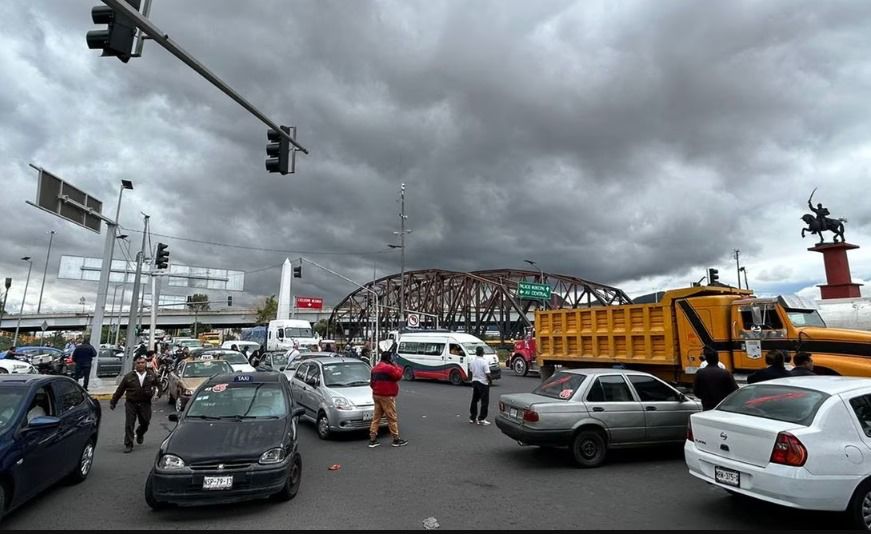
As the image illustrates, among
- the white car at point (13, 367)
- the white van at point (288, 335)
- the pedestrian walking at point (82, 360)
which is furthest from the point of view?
the white van at point (288, 335)

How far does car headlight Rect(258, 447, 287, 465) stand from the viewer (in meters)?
A: 5.81

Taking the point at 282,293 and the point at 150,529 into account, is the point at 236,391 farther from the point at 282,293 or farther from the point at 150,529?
the point at 282,293

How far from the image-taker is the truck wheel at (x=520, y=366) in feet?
85.3

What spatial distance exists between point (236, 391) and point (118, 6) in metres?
5.24

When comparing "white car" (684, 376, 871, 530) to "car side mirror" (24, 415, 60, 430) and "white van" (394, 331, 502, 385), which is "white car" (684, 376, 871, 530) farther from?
"white van" (394, 331, 502, 385)

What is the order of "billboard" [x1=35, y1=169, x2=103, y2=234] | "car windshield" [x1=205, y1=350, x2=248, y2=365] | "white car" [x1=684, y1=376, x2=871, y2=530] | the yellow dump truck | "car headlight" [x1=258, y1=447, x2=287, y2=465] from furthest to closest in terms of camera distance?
1. "car windshield" [x1=205, y1=350, x2=248, y2=365]
2. "billboard" [x1=35, y1=169, x2=103, y2=234]
3. the yellow dump truck
4. "car headlight" [x1=258, y1=447, x2=287, y2=465]
5. "white car" [x1=684, y1=376, x2=871, y2=530]

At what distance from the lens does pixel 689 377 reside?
38.8 feet

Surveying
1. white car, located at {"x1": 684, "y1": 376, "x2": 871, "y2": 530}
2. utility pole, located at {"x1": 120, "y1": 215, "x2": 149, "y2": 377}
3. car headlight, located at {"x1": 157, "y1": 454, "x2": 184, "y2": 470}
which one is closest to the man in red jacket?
car headlight, located at {"x1": 157, "y1": 454, "x2": 184, "y2": 470}

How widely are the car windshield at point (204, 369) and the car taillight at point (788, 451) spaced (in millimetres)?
13192

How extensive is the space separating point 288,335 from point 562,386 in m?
29.0

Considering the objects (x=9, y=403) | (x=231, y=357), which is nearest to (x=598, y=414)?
(x=9, y=403)

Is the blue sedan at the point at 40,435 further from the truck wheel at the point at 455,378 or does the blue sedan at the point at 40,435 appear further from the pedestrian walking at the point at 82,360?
the truck wheel at the point at 455,378

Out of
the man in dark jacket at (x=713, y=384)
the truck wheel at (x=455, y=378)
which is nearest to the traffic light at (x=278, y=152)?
the man in dark jacket at (x=713, y=384)

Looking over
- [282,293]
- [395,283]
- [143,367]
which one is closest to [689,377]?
[143,367]
